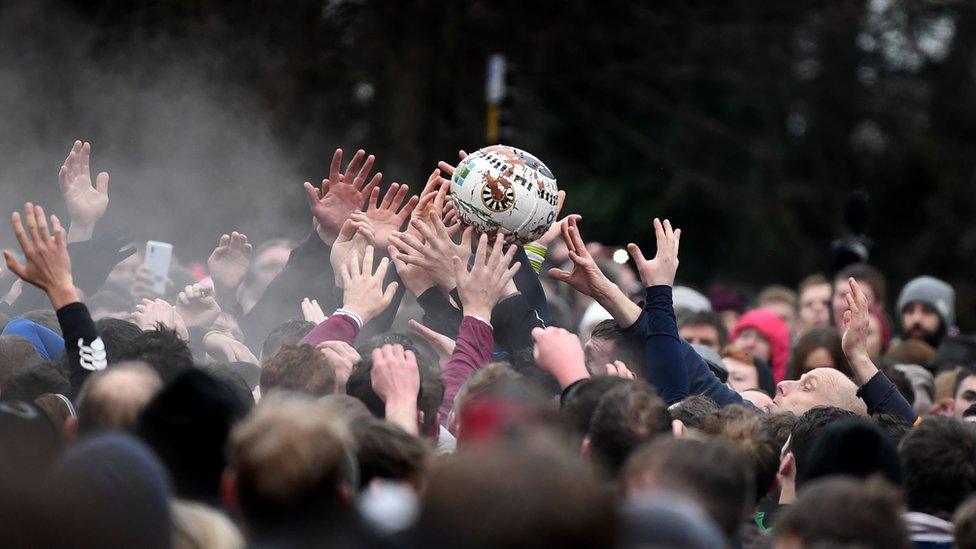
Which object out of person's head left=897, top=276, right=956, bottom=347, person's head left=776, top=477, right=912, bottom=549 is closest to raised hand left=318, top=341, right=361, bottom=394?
person's head left=776, top=477, right=912, bottom=549

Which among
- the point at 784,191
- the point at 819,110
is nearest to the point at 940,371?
the point at 784,191

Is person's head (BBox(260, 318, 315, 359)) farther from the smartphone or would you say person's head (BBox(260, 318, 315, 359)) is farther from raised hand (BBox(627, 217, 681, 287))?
the smartphone

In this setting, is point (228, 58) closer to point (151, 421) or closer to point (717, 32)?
point (717, 32)

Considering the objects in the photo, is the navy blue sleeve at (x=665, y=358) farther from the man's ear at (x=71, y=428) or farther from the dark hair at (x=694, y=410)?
the man's ear at (x=71, y=428)

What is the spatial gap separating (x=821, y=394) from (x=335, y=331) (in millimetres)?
1982

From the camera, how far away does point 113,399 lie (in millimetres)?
3789

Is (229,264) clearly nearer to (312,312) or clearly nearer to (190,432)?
(312,312)

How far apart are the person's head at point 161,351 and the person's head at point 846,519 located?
2418 mm

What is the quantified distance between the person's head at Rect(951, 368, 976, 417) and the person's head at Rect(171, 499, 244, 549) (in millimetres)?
4501

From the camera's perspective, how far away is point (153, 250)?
7.20m

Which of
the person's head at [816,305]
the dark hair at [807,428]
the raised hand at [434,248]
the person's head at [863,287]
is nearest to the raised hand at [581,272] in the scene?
the raised hand at [434,248]

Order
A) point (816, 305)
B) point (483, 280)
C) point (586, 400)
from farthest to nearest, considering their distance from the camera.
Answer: point (816, 305)
point (483, 280)
point (586, 400)

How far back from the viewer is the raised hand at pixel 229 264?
686 centimetres

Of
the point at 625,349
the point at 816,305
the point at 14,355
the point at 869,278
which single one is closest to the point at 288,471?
the point at 14,355
